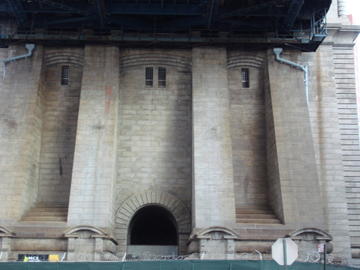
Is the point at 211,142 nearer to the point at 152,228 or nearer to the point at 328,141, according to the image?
the point at 328,141

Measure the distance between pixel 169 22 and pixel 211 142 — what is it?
8.38 meters

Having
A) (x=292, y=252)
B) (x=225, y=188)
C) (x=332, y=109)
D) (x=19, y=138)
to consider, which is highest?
(x=332, y=109)

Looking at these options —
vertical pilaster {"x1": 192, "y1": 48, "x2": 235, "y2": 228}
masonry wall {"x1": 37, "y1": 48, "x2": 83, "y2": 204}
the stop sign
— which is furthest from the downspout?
the stop sign

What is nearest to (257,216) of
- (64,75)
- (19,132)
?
(19,132)

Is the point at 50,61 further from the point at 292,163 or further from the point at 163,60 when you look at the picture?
the point at 292,163

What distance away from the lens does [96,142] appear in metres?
33.2

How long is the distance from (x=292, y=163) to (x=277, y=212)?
282cm

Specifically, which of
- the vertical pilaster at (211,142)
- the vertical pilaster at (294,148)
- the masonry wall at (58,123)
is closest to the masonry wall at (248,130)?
the vertical pilaster at (294,148)

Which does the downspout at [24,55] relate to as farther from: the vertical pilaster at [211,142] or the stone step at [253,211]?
the stone step at [253,211]

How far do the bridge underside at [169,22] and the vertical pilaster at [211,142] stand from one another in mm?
1671

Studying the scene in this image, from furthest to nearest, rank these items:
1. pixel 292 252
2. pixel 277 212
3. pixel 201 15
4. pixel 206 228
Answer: pixel 201 15
pixel 277 212
pixel 206 228
pixel 292 252

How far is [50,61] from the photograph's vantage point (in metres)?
36.8

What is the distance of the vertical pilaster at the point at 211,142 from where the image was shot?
31.6 m

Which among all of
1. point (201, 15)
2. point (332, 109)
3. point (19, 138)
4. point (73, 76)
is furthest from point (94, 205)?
point (332, 109)
